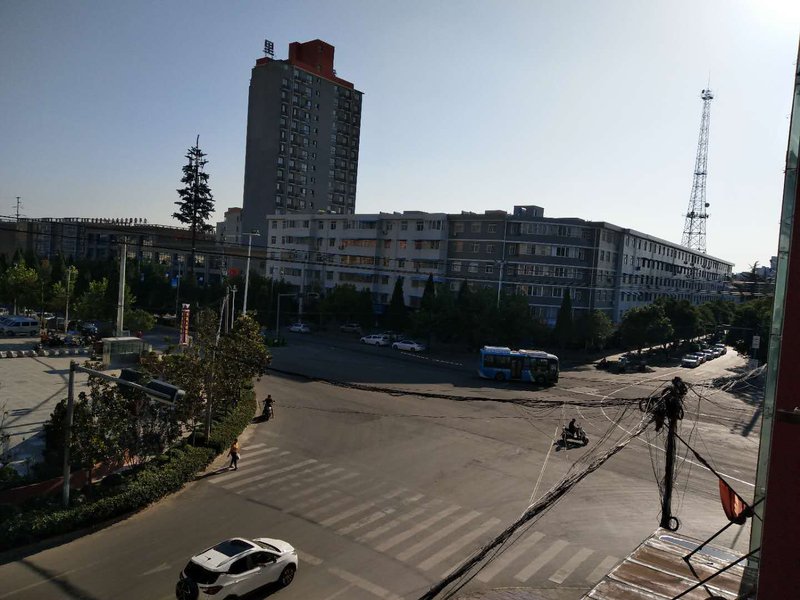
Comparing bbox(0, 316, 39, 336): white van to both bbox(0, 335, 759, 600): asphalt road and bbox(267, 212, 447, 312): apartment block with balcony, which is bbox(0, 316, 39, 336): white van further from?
bbox(0, 335, 759, 600): asphalt road

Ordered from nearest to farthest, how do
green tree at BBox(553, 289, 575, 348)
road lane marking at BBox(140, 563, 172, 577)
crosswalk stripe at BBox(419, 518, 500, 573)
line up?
1. road lane marking at BBox(140, 563, 172, 577)
2. crosswalk stripe at BBox(419, 518, 500, 573)
3. green tree at BBox(553, 289, 575, 348)

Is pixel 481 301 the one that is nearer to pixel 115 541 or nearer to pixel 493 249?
pixel 493 249

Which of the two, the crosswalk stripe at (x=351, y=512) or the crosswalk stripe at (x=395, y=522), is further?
the crosswalk stripe at (x=351, y=512)

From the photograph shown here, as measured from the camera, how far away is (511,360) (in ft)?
121

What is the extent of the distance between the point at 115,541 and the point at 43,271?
53.5 metres

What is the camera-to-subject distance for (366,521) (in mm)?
14656

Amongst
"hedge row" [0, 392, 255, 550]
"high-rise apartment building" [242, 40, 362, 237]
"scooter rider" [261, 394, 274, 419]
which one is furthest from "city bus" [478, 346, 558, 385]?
"high-rise apartment building" [242, 40, 362, 237]

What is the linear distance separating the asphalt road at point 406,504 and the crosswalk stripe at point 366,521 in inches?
2.2

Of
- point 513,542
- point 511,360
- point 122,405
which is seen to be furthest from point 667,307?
point 122,405

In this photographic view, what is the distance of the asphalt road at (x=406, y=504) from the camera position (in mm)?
11914

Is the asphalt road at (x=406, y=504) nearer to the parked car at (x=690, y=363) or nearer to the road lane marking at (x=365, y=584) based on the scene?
the road lane marking at (x=365, y=584)

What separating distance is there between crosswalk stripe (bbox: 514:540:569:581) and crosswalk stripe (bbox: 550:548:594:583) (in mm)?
387

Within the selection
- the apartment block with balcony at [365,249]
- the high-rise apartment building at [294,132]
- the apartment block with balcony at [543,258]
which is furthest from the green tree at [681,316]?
the high-rise apartment building at [294,132]

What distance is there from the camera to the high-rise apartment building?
87250 mm
